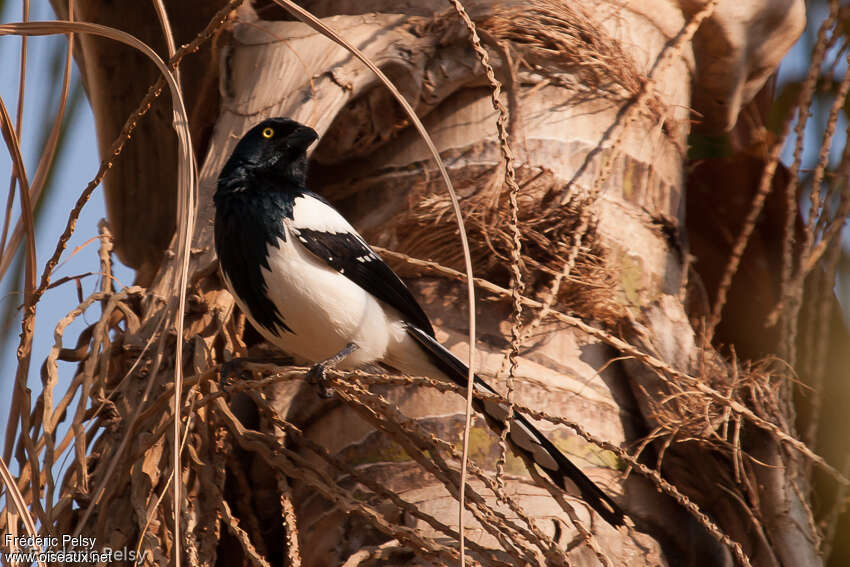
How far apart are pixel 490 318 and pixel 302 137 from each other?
2.28ft

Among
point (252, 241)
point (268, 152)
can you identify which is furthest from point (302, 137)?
point (252, 241)

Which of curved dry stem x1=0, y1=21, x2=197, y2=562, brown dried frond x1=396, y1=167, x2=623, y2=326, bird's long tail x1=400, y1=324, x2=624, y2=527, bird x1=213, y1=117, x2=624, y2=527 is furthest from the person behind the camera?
brown dried frond x1=396, y1=167, x2=623, y2=326

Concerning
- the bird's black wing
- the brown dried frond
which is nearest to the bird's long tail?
the bird's black wing

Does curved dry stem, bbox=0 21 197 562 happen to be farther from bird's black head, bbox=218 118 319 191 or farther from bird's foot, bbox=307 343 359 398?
bird's black head, bbox=218 118 319 191

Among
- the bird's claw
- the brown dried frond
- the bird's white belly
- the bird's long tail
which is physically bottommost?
the bird's long tail

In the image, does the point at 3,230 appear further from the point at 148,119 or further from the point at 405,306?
the point at 148,119

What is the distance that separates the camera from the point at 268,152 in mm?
2654

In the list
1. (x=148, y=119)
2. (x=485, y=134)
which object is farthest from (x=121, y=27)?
(x=485, y=134)

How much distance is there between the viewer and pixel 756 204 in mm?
3246

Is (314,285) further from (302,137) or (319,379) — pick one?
(302,137)

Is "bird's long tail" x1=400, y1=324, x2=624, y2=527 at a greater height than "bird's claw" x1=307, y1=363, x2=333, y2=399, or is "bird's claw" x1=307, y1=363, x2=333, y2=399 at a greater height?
"bird's claw" x1=307, y1=363, x2=333, y2=399

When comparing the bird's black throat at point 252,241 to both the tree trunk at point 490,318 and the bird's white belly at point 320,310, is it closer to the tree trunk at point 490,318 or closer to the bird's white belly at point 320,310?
the bird's white belly at point 320,310

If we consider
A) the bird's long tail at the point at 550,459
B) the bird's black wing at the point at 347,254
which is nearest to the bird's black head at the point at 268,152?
the bird's black wing at the point at 347,254

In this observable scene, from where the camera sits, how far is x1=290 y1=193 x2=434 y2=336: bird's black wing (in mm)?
2547
